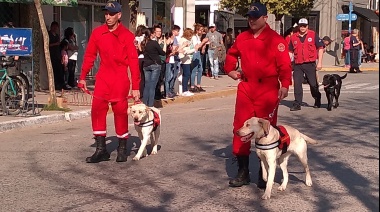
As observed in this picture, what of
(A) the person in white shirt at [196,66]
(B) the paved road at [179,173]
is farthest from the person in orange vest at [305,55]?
(A) the person in white shirt at [196,66]

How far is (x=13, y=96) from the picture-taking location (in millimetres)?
12945

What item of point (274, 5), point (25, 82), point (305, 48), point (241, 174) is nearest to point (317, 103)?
point (305, 48)

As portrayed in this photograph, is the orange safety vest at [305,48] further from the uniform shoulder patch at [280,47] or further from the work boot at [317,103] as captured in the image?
the uniform shoulder patch at [280,47]

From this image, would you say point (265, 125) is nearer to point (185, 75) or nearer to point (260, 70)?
point (260, 70)

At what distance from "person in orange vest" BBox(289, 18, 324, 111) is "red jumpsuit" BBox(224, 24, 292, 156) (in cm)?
702

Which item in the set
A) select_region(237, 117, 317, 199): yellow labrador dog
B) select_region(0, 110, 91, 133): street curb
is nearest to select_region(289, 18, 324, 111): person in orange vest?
select_region(0, 110, 91, 133): street curb

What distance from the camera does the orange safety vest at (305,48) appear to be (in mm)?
14047

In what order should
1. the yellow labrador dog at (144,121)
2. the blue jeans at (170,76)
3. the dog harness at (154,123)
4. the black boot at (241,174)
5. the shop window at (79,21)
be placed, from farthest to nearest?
the shop window at (79,21) → the blue jeans at (170,76) → the dog harness at (154,123) → the yellow labrador dog at (144,121) → the black boot at (241,174)

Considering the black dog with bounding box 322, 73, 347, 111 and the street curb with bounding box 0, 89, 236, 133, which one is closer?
the street curb with bounding box 0, 89, 236, 133

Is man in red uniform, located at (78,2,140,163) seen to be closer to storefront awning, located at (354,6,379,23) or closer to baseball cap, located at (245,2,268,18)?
baseball cap, located at (245,2,268,18)

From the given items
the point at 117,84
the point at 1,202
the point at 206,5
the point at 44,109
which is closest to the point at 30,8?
the point at 44,109

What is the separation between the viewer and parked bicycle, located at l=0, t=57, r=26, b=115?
12.7 m

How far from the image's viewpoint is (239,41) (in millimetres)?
7082

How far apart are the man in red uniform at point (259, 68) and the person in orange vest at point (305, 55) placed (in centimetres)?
702
